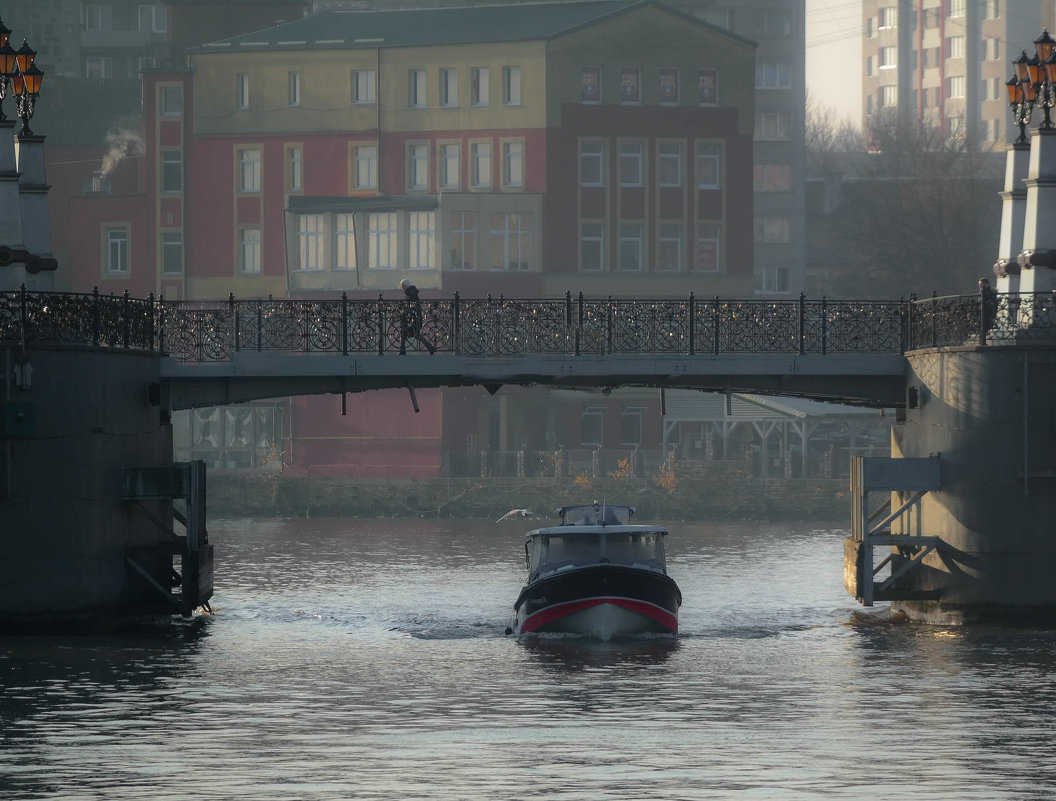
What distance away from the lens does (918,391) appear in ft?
150

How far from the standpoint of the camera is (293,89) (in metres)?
101

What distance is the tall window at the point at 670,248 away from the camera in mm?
99812

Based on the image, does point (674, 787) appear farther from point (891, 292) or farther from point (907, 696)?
point (891, 292)

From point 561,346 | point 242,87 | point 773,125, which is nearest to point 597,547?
point 561,346

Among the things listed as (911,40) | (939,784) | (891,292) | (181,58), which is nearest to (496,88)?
(181,58)

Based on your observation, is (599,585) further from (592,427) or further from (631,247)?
(631,247)

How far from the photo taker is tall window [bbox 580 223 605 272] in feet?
324

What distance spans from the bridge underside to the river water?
4.89 m

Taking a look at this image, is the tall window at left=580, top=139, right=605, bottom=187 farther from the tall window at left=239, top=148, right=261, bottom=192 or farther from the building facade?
the building facade

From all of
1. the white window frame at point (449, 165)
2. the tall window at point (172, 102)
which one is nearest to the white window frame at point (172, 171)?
the tall window at point (172, 102)

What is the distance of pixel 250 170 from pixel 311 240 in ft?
20.9

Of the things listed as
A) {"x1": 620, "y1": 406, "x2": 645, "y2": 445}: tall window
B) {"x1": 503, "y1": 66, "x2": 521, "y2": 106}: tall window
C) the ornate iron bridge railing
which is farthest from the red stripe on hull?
{"x1": 503, "y1": 66, "x2": 521, "y2": 106}: tall window

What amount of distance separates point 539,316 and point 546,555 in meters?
5.31

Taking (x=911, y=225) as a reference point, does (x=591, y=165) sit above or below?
above
